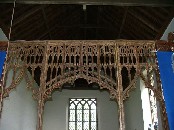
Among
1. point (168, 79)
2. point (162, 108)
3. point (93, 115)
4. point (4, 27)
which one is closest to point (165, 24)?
point (168, 79)

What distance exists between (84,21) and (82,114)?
5080 mm

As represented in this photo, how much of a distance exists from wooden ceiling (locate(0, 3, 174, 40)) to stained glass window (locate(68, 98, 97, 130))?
360cm

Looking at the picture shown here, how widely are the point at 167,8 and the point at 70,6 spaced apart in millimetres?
3575

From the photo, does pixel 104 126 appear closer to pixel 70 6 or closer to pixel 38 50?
pixel 70 6

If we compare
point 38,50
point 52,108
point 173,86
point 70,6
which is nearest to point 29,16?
point 70,6

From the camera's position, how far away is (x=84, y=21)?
10688mm

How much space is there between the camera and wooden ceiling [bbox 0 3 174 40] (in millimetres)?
8125

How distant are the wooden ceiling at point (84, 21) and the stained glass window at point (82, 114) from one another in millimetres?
3603

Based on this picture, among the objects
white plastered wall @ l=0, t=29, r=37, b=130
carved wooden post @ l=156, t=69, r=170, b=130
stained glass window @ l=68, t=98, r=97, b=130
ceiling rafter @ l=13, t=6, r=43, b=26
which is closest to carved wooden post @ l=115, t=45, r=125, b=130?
carved wooden post @ l=156, t=69, r=170, b=130

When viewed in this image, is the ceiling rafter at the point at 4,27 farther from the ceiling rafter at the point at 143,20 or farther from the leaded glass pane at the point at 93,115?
the leaded glass pane at the point at 93,115

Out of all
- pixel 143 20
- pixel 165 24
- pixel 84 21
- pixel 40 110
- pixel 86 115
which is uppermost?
pixel 84 21

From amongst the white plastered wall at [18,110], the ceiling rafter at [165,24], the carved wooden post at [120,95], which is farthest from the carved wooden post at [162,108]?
the white plastered wall at [18,110]

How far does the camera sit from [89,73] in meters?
6.44

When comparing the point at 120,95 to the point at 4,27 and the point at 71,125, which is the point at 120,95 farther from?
the point at 71,125
